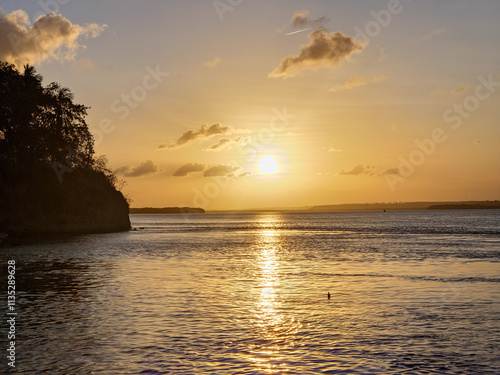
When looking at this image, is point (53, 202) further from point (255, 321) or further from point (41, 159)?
point (255, 321)

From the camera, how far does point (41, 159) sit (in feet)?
255

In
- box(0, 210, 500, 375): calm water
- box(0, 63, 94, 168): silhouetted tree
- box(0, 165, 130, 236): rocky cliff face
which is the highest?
box(0, 63, 94, 168): silhouetted tree

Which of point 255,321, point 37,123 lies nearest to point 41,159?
point 37,123

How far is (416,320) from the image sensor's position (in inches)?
781

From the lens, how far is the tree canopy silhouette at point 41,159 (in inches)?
2867

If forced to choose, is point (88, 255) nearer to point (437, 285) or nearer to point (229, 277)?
point (229, 277)

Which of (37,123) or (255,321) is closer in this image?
(255,321)

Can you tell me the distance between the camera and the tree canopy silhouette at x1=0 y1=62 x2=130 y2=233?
72812mm

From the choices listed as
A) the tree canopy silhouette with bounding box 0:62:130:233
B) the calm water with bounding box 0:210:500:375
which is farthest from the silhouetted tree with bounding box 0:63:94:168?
the calm water with bounding box 0:210:500:375

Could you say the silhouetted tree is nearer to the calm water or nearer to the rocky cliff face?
the rocky cliff face

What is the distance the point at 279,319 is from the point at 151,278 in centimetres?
1575

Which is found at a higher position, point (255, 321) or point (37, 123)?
point (37, 123)

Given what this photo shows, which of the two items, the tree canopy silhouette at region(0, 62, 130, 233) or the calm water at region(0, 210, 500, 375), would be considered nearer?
the calm water at region(0, 210, 500, 375)

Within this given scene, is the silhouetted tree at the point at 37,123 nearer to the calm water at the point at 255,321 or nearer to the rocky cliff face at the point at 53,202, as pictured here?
the rocky cliff face at the point at 53,202
